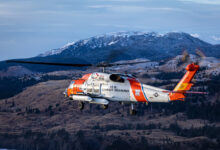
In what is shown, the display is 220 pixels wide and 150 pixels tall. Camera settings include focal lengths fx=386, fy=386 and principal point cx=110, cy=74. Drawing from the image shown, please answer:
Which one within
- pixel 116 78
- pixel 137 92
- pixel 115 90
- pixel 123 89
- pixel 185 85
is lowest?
pixel 137 92

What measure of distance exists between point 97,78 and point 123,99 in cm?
677

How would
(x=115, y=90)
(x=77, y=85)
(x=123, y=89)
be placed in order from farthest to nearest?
(x=77, y=85)
(x=115, y=90)
(x=123, y=89)

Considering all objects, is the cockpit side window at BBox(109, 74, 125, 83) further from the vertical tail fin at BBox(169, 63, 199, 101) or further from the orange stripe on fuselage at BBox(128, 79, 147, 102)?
the vertical tail fin at BBox(169, 63, 199, 101)

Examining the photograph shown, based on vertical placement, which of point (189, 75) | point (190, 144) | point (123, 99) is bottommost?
point (190, 144)

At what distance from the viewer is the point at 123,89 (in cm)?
6450

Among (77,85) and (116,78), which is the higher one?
(116,78)

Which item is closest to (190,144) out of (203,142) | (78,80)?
(203,142)

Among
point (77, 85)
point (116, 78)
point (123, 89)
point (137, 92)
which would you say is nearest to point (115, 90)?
point (123, 89)

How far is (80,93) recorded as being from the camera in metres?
71.6

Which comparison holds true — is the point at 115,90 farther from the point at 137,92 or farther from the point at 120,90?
the point at 137,92

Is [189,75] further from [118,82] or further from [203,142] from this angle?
[203,142]

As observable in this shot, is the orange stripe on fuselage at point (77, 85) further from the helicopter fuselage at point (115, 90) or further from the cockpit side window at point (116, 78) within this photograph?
the cockpit side window at point (116, 78)

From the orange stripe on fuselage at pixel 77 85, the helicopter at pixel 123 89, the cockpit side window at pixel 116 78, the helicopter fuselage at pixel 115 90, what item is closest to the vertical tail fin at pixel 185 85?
the helicopter at pixel 123 89

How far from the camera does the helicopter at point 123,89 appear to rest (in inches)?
2295
